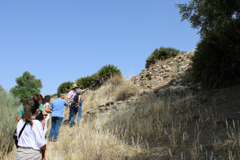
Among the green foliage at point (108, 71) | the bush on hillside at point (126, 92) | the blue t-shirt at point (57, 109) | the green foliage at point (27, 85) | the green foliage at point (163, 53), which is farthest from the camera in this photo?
the green foliage at point (27, 85)

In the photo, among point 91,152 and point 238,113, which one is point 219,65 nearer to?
point 238,113

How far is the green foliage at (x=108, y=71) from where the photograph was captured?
15.9 m

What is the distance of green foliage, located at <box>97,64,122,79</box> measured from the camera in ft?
52.1

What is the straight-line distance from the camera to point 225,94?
7242mm

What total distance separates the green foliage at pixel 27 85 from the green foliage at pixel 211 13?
1750cm

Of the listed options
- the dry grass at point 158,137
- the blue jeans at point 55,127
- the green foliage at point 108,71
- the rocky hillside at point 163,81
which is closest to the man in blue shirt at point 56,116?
the blue jeans at point 55,127

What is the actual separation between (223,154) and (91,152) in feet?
9.87

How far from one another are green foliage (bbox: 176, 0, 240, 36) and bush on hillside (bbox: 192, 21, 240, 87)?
19.9 inches

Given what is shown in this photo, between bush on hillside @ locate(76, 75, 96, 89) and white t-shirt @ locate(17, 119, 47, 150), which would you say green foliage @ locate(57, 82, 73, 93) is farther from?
white t-shirt @ locate(17, 119, 47, 150)

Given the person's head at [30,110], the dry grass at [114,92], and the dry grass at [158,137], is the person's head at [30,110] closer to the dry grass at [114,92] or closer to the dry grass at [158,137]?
the dry grass at [158,137]

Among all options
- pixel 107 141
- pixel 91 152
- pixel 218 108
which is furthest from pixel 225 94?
pixel 91 152

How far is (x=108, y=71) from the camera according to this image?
1614cm

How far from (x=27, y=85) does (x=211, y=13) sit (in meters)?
19.4

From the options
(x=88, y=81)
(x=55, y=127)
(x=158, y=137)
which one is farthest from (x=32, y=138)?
(x=88, y=81)
